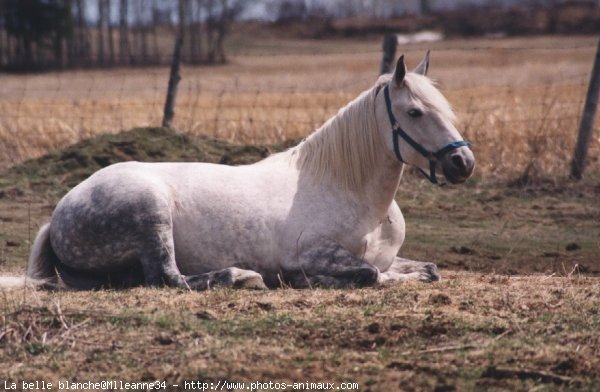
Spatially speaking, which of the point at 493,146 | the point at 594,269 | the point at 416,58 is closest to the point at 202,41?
the point at 416,58

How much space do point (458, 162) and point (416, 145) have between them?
381 millimetres

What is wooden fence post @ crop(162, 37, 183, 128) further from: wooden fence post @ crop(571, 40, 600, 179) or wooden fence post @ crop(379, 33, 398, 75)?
wooden fence post @ crop(571, 40, 600, 179)

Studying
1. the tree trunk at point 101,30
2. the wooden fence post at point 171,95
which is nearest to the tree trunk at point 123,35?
the tree trunk at point 101,30

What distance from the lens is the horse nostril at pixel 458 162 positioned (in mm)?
6960

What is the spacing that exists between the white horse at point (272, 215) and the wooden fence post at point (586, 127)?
5.50m

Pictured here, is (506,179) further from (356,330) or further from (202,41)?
(202,41)

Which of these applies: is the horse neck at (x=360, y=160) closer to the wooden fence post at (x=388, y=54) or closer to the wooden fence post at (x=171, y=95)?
the wooden fence post at (x=388, y=54)

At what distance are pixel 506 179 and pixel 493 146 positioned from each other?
4.32ft

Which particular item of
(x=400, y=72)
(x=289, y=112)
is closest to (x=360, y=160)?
(x=400, y=72)

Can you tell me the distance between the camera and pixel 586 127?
12.6 meters

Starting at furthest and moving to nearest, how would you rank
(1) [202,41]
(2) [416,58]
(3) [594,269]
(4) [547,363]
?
(1) [202,41] → (2) [416,58] → (3) [594,269] → (4) [547,363]

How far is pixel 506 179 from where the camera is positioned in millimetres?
12602

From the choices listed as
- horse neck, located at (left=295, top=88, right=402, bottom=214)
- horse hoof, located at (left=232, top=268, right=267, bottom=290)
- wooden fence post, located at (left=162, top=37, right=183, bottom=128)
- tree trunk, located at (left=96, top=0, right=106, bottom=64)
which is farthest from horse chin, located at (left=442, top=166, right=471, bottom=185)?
tree trunk, located at (left=96, top=0, right=106, bottom=64)

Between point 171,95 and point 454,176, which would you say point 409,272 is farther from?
point 171,95
